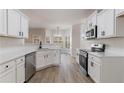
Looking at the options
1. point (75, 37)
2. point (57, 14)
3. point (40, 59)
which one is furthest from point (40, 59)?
point (75, 37)

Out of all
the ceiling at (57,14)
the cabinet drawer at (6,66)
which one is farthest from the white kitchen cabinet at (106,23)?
the cabinet drawer at (6,66)

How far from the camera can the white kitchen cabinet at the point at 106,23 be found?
277 centimetres

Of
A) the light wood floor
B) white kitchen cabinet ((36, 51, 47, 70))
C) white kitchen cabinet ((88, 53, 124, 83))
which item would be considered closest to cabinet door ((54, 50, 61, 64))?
white kitchen cabinet ((36, 51, 47, 70))

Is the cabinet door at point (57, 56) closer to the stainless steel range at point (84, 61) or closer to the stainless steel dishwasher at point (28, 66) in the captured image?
the stainless steel range at point (84, 61)

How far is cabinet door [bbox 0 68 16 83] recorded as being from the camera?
1818mm

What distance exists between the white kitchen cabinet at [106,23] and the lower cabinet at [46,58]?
90.7 inches

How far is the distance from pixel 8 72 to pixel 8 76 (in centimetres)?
7

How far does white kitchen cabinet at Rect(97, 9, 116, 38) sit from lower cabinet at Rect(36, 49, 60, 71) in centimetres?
230

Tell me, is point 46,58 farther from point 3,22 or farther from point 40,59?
point 3,22

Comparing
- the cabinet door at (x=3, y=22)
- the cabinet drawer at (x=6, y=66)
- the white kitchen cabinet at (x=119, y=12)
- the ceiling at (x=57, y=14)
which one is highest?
the ceiling at (x=57, y=14)
